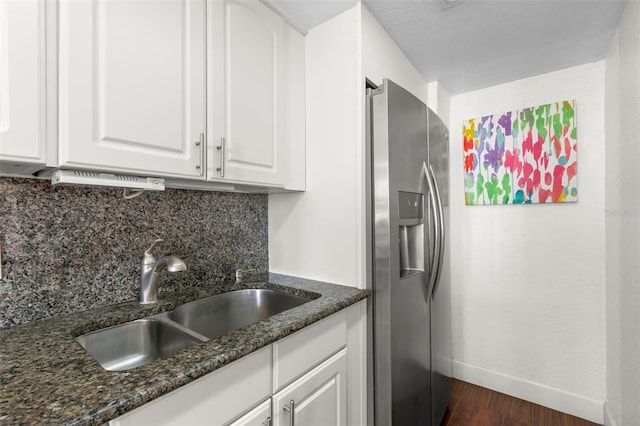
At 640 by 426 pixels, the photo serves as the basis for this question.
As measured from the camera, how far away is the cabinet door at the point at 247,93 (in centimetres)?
119

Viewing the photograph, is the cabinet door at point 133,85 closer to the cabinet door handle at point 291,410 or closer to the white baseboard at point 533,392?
the cabinet door handle at point 291,410

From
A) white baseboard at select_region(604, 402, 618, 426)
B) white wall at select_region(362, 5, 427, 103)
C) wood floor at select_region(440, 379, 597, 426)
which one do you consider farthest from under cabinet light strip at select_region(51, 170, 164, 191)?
white baseboard at select_region(604, 402, 618, 426)

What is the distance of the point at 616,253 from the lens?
5.49ft

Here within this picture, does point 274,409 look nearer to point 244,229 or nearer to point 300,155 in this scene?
point 244,229

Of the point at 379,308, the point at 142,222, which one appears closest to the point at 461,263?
the point at 379,308

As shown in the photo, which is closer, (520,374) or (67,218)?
(67,218)

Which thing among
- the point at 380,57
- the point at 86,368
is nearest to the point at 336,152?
the point at 380,57

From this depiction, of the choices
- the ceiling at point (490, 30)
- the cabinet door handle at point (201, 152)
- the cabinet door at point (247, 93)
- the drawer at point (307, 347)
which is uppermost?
the ceiling at point (490, 30)

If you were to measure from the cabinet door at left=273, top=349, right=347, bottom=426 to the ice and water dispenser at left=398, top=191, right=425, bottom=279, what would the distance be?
53 centimetres

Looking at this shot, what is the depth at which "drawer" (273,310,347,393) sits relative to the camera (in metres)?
0.98

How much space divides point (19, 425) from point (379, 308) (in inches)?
46.3

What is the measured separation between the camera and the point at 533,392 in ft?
6.88

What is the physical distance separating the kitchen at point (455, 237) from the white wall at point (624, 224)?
0.04 ft

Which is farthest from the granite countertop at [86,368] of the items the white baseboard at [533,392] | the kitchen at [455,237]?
the white baseboard at [533,392]
